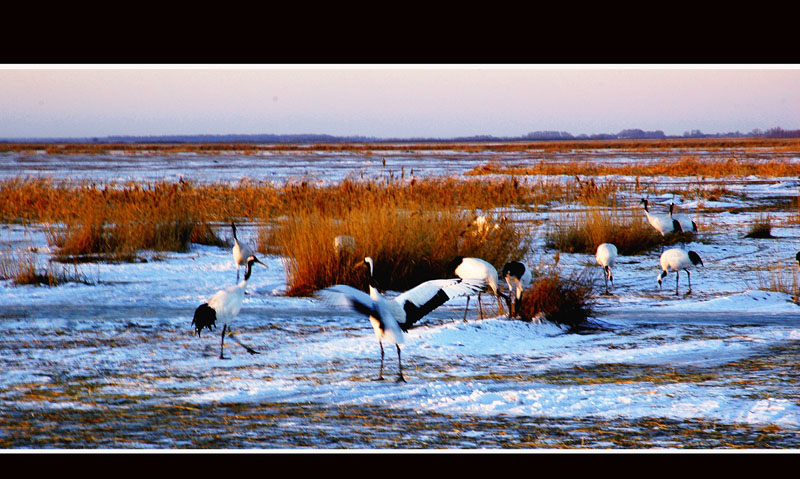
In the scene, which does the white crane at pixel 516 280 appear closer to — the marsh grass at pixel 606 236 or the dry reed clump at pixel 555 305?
the dry reed clump at pixel 555 305

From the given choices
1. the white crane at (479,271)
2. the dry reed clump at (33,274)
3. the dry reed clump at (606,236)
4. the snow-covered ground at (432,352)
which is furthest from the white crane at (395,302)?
the dry reed clump at (606,236)

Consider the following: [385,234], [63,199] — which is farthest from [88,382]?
[63,199]

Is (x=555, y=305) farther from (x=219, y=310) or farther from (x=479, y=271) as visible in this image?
(x=219, y=310)

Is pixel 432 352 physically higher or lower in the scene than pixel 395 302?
lower

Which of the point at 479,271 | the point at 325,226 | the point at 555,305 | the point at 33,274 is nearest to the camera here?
the point at 555,305

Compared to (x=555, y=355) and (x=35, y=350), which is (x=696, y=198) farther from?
(x=35, y=350)

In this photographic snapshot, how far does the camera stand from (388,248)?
10344 mm

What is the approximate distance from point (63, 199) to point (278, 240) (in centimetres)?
620

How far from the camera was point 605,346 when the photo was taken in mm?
7156

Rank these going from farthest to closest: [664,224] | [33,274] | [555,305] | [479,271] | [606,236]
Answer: [606,236] → [664,224] → [33,274] → [479,271] → [555,305]

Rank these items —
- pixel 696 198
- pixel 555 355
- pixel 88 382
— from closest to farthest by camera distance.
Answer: pixel 88 382
pixel 555 355
pixel 696 198

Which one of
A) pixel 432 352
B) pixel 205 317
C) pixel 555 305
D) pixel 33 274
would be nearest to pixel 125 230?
pixel 33 274

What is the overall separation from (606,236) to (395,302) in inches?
314

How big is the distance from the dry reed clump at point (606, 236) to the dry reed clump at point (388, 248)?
7.50 feet
